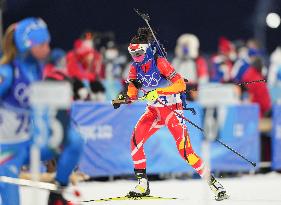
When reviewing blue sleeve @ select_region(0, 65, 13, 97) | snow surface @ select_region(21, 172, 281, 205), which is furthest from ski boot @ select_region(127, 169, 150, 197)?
blue sleeve @ select_region(0, 65, 13, 97)

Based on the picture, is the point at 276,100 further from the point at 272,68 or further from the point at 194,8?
the point at 194,8

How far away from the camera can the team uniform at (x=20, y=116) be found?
5.85 m

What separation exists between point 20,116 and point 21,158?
1.06 ft

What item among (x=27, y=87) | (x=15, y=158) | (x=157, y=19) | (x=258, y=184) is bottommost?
(x=258, y=184)

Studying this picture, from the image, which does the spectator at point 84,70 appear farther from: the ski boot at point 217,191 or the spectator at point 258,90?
the ski boot at point 217,191

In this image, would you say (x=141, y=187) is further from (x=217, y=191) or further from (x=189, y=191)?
(x=189, y=191)

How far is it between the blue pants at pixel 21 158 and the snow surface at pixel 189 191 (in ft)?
4.96

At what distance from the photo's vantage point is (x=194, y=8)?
26797 millimetres

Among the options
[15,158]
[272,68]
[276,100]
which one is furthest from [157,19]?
[15,158]

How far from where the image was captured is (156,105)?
818cm

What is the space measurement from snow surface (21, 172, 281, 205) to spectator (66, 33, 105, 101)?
2183 millimetres

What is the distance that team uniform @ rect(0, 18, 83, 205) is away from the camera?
5.85 metres

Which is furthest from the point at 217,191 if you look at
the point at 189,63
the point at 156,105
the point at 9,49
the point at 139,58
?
the point at 189,63

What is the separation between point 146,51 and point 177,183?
11.5 feet
